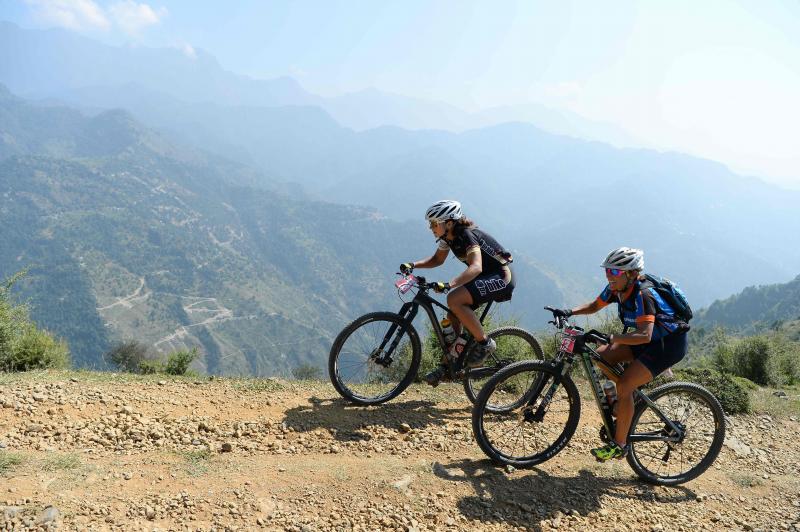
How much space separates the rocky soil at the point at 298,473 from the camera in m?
4.01

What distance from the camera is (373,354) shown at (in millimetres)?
6715

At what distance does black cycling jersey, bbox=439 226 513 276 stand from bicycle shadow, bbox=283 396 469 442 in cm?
226

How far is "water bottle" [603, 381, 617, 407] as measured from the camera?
5.30 m

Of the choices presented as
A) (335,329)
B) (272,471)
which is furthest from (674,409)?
(335,329)

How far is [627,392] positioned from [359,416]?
3.41 metres

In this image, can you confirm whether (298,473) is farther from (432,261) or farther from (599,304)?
(599,304)

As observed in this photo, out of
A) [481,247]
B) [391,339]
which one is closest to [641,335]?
[481,247]

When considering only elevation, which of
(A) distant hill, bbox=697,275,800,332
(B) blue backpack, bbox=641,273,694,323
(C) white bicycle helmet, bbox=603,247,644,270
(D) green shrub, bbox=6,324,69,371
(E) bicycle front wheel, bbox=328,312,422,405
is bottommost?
(D) green shrub, bbox=6,324,69,371

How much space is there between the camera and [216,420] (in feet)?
19.2

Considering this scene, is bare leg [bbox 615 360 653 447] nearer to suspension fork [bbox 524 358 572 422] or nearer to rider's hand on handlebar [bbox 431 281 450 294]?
suspension fork [bbox 524 358 572 422]

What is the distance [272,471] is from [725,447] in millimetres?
6618

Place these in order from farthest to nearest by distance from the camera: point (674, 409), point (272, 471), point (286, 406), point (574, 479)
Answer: point (286, 406)
point (674, 409)
point (574, 479)
point (272, 471)

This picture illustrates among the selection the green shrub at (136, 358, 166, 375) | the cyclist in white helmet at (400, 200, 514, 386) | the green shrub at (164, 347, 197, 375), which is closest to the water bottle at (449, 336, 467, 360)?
the cyclist in white helmet at (400, 200, 514, 386)

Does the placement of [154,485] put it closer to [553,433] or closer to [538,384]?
[538,384]
